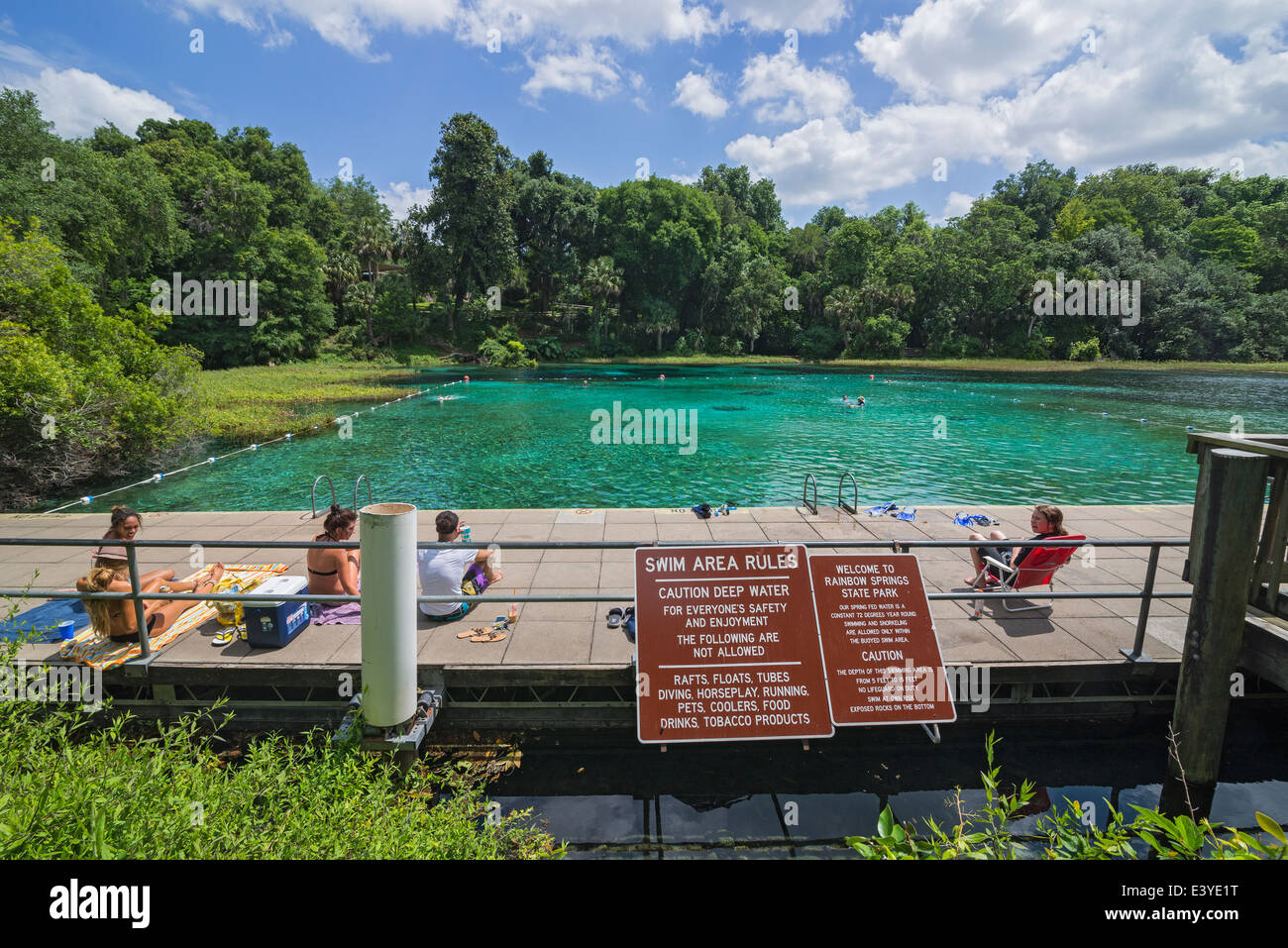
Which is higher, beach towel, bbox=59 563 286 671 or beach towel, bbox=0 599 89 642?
beach towel, bbox=59 563 286 671

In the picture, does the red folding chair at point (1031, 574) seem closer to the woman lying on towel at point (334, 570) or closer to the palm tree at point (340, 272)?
the woman lying on towel at point (334, 570)

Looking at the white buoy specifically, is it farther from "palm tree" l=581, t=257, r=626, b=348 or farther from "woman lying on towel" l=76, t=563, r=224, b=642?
"palm tree" l=581, t=257, r=626, b=348

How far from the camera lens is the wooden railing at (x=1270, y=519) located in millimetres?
5152

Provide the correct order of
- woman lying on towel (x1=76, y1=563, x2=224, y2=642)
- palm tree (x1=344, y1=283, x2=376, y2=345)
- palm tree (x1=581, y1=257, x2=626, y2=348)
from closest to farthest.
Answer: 1. woman lying on towel (x1=76, y1=563, x2=224, y2=642)
2. palm tree (x1=344, y1=283, x2=376, y2=345)
3. palm tree (x1=581, y1=257, x2=626, y2=348)

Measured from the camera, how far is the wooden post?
4.84m

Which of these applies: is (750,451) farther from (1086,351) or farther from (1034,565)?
(1086,351)

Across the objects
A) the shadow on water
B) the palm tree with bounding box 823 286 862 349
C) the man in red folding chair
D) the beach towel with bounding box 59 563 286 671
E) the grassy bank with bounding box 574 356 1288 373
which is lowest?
the shadow on water

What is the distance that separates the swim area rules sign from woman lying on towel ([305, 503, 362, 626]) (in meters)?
3.12

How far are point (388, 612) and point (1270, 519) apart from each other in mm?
7096

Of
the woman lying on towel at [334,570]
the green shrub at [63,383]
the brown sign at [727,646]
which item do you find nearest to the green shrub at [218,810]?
the brown sign at [727,646]
